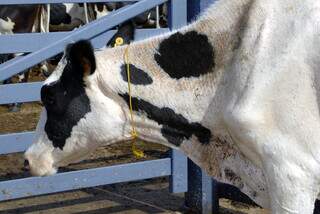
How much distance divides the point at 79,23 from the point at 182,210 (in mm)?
9148

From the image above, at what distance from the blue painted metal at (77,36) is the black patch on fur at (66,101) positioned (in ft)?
2.55

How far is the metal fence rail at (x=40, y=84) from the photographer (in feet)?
A: 15.3

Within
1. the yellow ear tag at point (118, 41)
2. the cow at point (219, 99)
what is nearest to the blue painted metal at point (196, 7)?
the yellow ear tag at point (118, 41)

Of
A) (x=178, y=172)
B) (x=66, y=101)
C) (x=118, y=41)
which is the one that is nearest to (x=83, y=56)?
(x=66, y=101)

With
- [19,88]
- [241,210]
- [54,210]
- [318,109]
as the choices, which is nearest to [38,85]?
[19,88]

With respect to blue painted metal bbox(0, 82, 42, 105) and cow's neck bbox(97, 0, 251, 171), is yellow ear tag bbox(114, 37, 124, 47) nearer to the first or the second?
cow's neck bbox(97, 0, 251, 171)

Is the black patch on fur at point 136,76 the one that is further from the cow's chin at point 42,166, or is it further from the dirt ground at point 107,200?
the dirt ground at point 107,200

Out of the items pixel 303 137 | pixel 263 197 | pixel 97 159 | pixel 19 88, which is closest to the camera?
pixel 303 137

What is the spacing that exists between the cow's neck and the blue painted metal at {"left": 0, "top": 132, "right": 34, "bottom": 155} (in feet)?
4.32

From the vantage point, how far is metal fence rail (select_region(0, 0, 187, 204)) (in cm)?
466

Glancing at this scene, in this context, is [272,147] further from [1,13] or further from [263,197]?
[1,13]

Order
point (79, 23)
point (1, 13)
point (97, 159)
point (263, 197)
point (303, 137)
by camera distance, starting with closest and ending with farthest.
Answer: point (303, 137) → point (263, 197) → point (97, 159) → point (1, 13) → point (79, 23)

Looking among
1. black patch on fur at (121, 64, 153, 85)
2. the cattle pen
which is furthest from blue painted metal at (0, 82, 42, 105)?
black patch on fur at (121, 64, 153, 85)

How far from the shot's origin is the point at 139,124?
3.73 m
